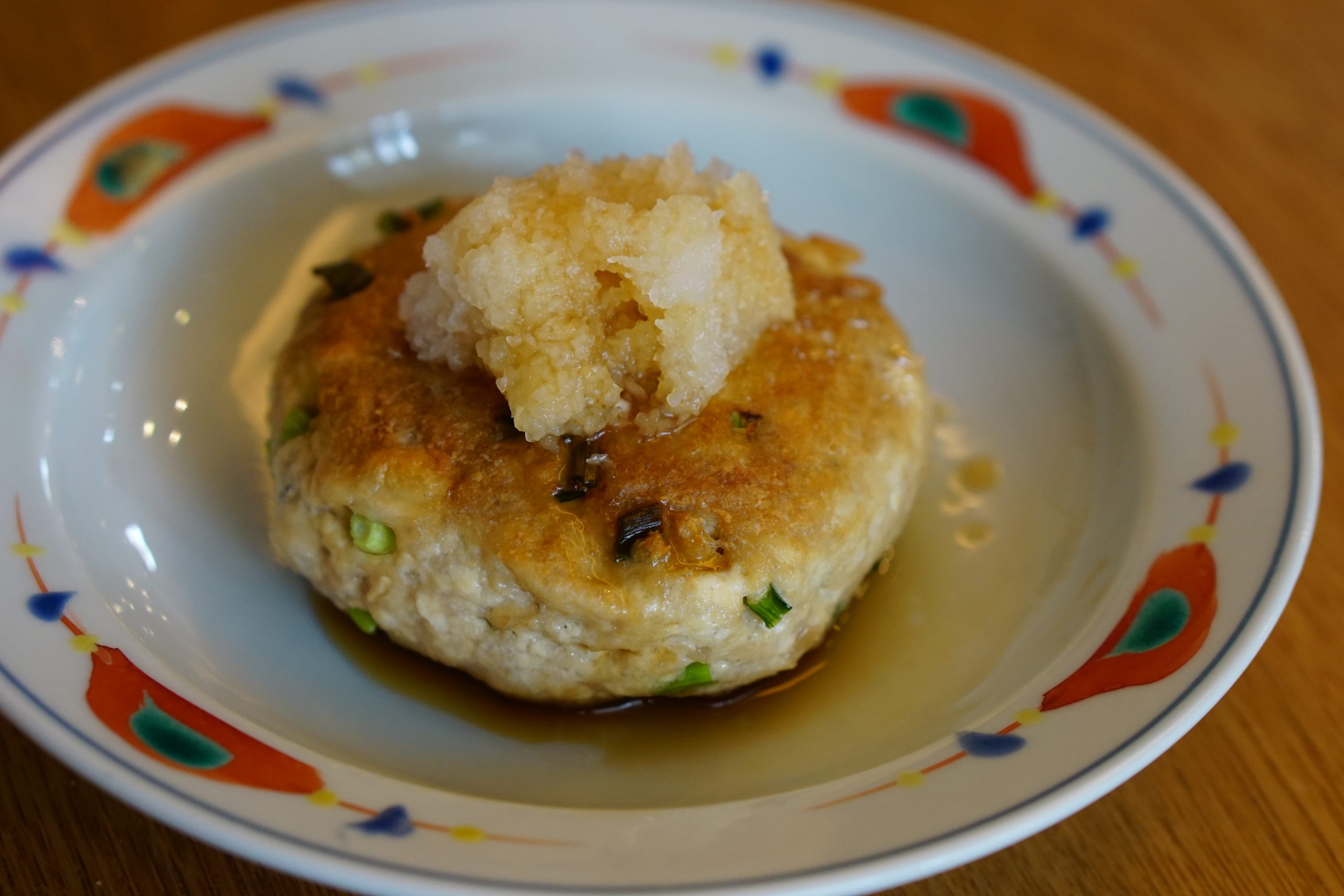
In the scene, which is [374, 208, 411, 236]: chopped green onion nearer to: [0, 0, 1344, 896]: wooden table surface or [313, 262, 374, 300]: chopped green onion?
[313, 262, 374, 300]: chopped green onion

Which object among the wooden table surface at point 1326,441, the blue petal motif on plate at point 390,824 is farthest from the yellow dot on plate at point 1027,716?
the blue petal motif on plate at point 390,824

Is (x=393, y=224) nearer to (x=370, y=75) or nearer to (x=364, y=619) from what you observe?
(x=370, y=75)

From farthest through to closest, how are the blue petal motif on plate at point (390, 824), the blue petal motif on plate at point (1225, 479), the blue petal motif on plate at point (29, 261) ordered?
the blue petal motif on plate at point (29, 261), the blue petal motif on plate at point (1225, 479), the blue petal motif on plate at point (390, 824)

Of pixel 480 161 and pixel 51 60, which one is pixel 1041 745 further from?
pixel 51 60

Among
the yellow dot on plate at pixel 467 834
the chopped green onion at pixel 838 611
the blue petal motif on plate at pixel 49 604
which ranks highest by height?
the blue petal motif on plate at pixel 49 604

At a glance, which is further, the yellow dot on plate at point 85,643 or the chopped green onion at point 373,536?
the chopped green onion at point 373,536

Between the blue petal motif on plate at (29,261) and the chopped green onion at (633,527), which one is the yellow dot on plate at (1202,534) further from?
the blue petal motif on plate at (29,261)

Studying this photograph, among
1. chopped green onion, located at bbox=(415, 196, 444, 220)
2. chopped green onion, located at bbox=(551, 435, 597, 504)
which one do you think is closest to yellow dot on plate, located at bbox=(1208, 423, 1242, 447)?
chopped green onion, located at bbox=(551, 435, 597, 504)
